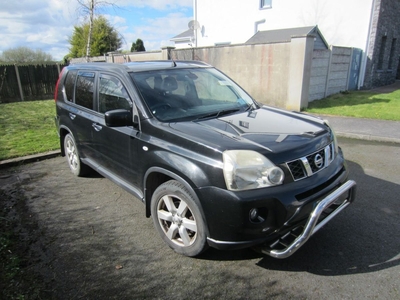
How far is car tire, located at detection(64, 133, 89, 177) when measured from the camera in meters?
4.95

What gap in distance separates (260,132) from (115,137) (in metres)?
1.76

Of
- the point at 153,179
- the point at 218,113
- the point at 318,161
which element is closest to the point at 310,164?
the point at 318,161

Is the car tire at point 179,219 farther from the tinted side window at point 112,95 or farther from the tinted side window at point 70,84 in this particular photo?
the tinted side window at point 70,84

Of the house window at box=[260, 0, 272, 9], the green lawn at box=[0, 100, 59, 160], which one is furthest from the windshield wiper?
the house window at box=[260, 0, 272, 9]

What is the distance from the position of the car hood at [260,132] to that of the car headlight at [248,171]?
0.09 meters

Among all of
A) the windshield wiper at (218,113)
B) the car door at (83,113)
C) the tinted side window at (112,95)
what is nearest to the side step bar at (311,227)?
the windshield wiper at (218,113)

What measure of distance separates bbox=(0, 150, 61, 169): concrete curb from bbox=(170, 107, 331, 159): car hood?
14.0ft

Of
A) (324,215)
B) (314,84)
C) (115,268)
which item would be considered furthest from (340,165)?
(314,84)

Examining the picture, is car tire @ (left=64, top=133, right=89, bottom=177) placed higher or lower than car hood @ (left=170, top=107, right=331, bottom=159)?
lower

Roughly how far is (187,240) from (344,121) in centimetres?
728

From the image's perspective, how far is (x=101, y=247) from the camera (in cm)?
321

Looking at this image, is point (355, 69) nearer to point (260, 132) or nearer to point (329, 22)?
point (329, 22)

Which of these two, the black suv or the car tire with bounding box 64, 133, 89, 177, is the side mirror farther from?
the car tire with bounding box 64, 133, 89, 177

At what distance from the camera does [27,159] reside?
5957mm
